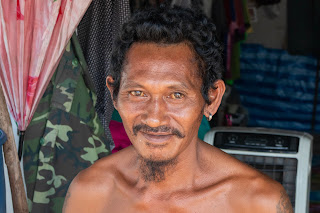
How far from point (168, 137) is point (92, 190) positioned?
0.58 metres

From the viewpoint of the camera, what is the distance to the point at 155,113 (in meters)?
1.93

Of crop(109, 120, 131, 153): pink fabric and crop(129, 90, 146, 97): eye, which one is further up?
crop(129, 90, 146, 97): eye

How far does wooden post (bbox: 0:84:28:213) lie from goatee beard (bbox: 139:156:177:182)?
632mm

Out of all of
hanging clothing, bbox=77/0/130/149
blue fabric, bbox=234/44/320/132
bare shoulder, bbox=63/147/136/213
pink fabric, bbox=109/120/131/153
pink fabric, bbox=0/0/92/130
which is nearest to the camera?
bare shoulder, bbox=63/147/136/213

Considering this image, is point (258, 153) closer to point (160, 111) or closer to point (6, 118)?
point (160, 111)

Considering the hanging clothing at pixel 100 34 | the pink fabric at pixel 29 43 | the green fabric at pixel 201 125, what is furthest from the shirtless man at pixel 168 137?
the green fabric at pixel 201 125

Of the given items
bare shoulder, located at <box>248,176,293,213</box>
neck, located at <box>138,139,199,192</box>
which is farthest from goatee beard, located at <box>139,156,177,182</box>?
bare shoulder, located at <box>248,176,293,213</box>

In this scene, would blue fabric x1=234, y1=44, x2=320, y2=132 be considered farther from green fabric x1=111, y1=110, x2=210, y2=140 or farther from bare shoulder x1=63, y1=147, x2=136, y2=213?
bare shoulder x1=63, y1=147, x2=136, y2=213

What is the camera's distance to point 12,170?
95.2 inches

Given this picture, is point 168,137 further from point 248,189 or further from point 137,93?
point 248,189

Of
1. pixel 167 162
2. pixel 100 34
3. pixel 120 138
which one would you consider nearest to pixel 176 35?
pixel 167 162

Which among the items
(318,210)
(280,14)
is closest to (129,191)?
(318,210)

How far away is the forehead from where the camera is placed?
196 centimetres

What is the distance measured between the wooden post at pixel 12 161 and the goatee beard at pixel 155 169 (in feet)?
2.07
